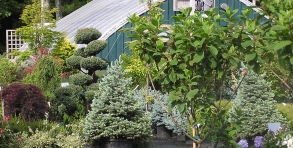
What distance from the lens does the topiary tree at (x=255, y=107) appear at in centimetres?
891

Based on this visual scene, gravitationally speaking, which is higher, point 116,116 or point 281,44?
point 281,44

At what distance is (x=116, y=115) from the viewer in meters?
9.00

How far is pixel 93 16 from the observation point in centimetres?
2258

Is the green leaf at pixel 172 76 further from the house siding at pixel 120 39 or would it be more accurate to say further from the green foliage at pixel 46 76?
the house siding at pixel 120 39

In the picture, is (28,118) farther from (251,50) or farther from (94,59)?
(251,50)

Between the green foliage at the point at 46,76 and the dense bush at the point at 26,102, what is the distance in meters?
0.99

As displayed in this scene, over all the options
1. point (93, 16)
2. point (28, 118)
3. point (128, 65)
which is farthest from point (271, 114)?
point (93, 16)

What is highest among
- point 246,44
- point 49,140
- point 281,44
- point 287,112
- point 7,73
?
point 281,44

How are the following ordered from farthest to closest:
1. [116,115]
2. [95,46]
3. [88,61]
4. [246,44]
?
[95,46], [88,61], [116,115], [246,44]

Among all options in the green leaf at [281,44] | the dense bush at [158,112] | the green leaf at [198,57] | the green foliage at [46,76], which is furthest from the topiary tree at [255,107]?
the green leaf at [281,44]

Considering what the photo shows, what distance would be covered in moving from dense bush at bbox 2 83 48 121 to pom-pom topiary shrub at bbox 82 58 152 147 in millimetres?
1636

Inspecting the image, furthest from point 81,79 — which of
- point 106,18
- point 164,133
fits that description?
point 106,18

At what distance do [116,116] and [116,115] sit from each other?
6cm

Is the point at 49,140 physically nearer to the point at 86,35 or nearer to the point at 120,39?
the point at 86,35
